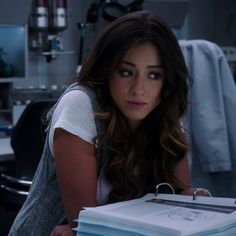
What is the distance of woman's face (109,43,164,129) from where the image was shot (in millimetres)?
998

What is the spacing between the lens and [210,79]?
1889 millimetres

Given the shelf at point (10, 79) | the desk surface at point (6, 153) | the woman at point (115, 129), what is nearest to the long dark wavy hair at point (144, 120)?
the woman at point (115, 129)

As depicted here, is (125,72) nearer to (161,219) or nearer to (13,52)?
(161,219)

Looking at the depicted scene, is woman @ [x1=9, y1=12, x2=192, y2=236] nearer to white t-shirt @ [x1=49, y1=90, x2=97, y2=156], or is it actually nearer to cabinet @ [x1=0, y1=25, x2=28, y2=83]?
white t-shirt @ [x1=49, y1=90, x2=97, y2=156]

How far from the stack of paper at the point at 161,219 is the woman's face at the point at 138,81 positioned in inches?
9.5

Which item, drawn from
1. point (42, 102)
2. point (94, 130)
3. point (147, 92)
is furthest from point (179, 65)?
point (42, 102)

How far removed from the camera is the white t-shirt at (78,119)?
3.27ft

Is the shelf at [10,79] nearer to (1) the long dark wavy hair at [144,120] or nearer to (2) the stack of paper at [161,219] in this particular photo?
(1) the long dark wavy hair at [144,120]

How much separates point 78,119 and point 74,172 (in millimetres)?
114

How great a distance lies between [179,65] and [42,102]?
1.21 meters

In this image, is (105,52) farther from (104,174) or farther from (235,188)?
(235,188)

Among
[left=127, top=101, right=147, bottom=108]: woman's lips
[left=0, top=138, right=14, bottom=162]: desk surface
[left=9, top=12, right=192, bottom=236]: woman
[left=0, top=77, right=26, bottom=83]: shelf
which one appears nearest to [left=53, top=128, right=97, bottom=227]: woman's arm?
[left=9, top=12, right=192, bottom=236]: woman

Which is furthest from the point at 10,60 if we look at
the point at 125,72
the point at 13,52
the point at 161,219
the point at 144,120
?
the point at 161,219

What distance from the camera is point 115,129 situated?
3.47 ft
